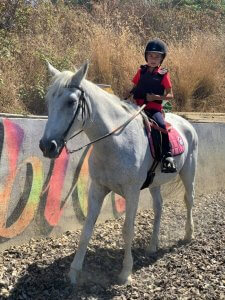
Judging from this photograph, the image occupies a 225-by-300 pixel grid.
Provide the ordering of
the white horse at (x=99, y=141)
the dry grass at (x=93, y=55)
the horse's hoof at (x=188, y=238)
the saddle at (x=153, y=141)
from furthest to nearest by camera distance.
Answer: the dry grass at (x=93, y=55), the horse's hoof at (x=188, y=238), the saddle at (x=153, y=141), the white horse at (x=99, y=141)

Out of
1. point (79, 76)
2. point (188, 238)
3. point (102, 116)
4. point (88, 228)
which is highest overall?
point (79, 76)

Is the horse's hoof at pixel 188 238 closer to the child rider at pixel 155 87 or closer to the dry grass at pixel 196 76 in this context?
the child rider at pixel 155 87

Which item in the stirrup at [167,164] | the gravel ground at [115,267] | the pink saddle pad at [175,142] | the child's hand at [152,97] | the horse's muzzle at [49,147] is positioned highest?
the child's hand at [152,97]

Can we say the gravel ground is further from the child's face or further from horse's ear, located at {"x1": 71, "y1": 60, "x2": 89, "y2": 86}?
the child's face

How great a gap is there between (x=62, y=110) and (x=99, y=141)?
29.2 inches

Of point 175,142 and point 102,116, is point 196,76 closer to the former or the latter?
point 175,142

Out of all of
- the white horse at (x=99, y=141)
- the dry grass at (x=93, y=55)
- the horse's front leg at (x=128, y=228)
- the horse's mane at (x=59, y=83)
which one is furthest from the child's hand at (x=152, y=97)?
the dry grass at (x=93, y=55)

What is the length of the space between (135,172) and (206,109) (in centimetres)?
846

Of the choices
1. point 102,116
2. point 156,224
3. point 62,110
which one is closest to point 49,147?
point 62,110

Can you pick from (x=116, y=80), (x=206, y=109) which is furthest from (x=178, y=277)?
(x=206, y=109)

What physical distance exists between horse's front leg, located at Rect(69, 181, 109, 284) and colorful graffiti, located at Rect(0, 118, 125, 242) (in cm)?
89

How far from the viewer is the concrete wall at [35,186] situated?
5.63 m

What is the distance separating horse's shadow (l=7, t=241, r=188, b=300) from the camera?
4.93 meters

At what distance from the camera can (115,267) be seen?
5.80 metres
